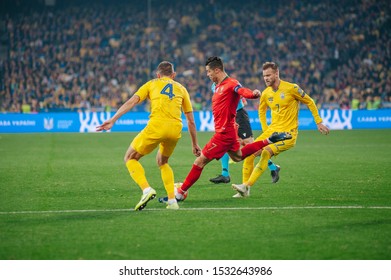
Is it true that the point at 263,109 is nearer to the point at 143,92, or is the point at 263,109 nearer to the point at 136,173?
the point at 143,92

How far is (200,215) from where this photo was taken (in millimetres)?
9180

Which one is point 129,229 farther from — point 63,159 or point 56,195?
point 63,159

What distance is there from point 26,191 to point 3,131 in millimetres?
21951

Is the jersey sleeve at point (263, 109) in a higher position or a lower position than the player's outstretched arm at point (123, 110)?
lower

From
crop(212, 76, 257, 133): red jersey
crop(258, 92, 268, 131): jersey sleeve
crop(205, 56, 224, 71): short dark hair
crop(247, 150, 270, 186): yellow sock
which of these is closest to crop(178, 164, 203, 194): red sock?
crop(212, 76, 257, 133): red jersey

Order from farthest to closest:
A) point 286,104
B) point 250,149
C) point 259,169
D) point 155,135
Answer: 1. point 286,104
2. point 259,169
3. point 250,149
4. point 155,135

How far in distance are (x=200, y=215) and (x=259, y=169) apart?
87.1 inches

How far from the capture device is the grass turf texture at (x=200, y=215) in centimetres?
702

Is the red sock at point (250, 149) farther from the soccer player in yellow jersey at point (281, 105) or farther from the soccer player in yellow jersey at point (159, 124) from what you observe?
the soccer player in yellow jersey at point (159, 124)

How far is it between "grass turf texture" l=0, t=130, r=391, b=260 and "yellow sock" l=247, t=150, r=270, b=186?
282mm

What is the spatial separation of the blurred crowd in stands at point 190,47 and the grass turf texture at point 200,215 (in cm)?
2244

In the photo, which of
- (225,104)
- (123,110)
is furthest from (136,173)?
(225,104)

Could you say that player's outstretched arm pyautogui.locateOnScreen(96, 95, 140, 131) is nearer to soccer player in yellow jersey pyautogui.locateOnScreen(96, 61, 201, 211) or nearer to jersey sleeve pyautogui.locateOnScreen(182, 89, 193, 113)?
soccer player in yellow jersey pyautogui.locateOnScreen(96, 61, 201, 211)

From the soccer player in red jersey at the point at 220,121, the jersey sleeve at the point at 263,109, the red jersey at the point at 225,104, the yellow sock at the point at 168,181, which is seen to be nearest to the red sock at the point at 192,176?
the soccer player in red jersey at the point at 220,121
